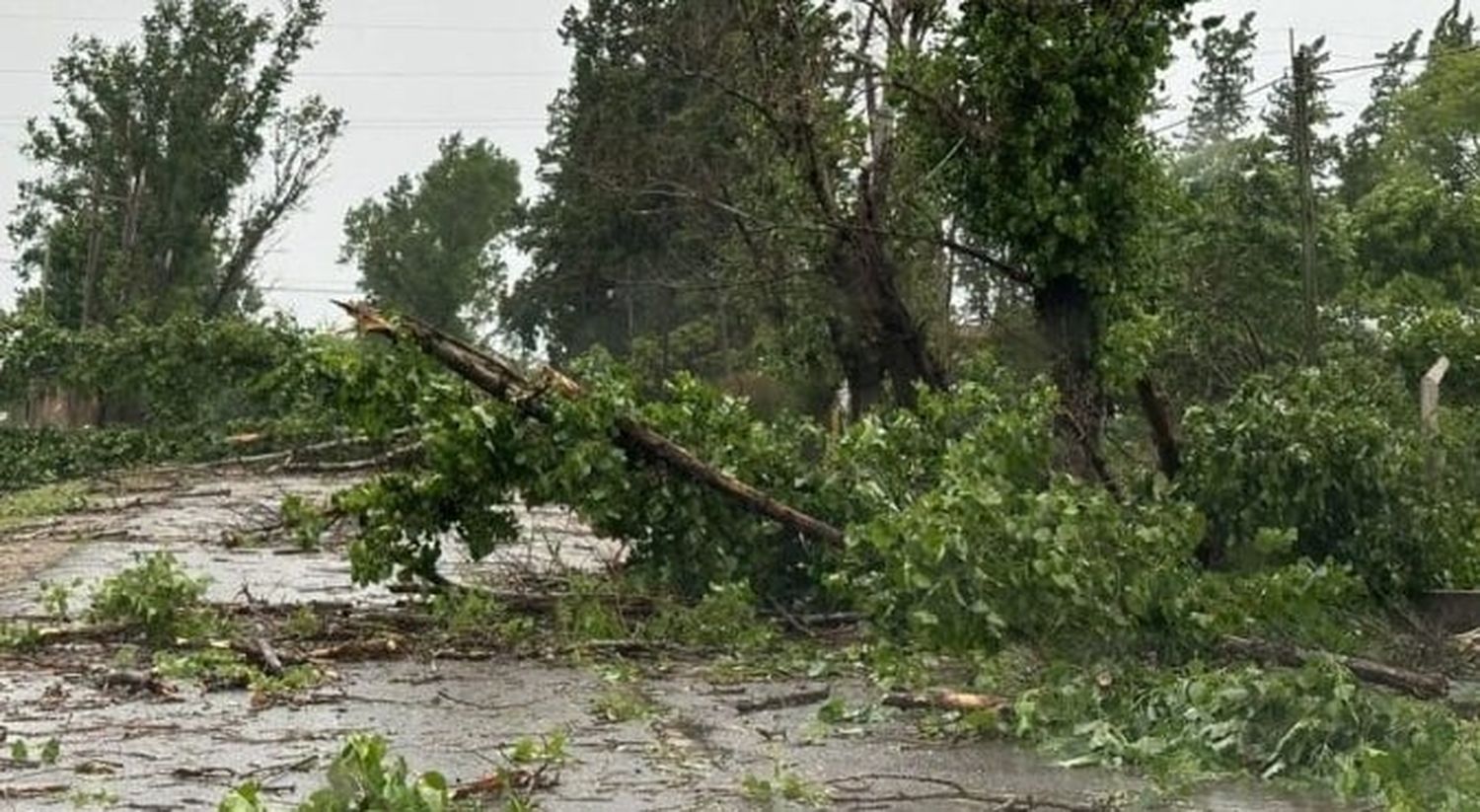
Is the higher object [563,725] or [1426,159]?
[1426,159]

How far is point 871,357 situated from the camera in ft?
67.9

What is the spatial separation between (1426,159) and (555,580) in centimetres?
3843

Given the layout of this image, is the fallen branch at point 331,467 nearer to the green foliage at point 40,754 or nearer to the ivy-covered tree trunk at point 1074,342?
the ivy-covered tree trunk at point 1074,342

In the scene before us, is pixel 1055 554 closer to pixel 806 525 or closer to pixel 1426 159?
pixel 806 525

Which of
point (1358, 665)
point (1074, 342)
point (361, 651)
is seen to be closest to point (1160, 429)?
point (1074, 342)

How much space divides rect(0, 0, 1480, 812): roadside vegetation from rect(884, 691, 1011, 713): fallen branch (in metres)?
0.04

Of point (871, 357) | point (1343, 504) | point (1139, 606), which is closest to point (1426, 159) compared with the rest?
point (871, 357)

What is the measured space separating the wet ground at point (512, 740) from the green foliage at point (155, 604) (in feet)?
0.94

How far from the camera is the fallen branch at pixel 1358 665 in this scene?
7.30 meters

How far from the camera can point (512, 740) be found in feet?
22.6

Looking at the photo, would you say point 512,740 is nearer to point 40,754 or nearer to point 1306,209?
point 40,754

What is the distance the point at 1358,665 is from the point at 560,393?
4303mm

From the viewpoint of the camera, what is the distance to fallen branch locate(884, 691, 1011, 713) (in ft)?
23.5

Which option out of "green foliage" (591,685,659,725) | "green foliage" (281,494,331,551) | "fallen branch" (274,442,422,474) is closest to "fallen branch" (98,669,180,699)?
"green foliage" (591,685,659,725)
